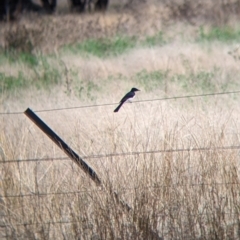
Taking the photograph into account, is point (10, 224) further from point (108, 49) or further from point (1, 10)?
point (1, 10)

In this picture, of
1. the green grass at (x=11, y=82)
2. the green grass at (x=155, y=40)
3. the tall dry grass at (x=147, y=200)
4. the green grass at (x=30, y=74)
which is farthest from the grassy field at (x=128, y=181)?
the green grass at (x=155, y=40)

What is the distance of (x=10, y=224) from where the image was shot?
648 cm

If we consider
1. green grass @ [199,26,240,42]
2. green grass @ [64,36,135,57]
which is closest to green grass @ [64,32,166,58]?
green grass @ [64,36,135,57]

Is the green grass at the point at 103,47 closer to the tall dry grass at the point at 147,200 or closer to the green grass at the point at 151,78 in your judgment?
the green grass at the point at 151,78

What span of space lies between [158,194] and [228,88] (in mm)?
7507

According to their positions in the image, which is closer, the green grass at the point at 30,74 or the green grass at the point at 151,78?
the green grass at the point at 151,78

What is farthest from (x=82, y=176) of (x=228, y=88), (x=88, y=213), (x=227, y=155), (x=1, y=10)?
(x=1, y=10)

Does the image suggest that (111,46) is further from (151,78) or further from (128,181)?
(128,181)

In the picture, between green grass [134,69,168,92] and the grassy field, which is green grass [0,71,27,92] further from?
the grassy field

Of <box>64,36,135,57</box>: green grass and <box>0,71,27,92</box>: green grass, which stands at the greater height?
<box>64,36,135,57</box>: green grass

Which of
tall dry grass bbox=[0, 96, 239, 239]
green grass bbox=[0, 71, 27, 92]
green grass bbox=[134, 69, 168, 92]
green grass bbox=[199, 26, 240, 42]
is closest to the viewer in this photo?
tall dry grass bbox=[0, 96, 239, 239]

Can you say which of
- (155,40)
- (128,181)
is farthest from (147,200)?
(155,40)

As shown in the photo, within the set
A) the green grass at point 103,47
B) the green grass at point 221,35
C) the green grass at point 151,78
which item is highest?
the green grass at point 221,35

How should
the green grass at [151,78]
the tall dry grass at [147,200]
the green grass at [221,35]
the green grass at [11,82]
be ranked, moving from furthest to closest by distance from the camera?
the green grass at [221,35] → the green grass at [11,82] → the green grass at [151,78] → the tall dry grass at [147,200]
